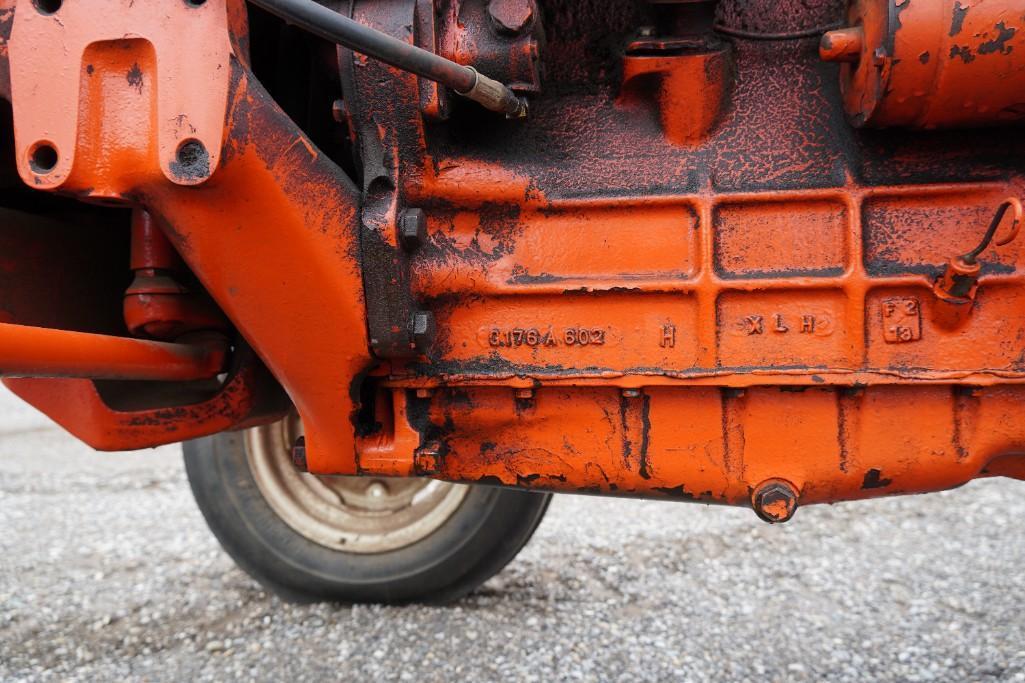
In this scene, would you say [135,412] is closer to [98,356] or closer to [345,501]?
[98,356]

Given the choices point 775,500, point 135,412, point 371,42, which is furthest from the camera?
point 135,412

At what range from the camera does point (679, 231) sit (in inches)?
55.6

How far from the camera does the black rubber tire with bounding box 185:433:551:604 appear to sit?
2184 millimetres

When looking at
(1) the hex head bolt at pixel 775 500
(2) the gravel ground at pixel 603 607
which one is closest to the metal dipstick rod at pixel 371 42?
(1) the hex head bolt at pixel 775 500

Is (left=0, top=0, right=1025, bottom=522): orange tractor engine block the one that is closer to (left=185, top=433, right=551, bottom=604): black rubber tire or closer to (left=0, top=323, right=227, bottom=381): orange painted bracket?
(left=0, top=323, right=227, bottom=381): orange painted bracket

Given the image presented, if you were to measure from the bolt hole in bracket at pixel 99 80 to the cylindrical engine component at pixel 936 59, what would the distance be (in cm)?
102

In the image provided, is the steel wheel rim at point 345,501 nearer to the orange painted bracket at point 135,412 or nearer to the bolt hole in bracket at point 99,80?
the orange painted bracket at point 135,412

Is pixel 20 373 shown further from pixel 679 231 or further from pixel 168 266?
pixel 679 231

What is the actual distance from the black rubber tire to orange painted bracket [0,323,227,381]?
776 millimetres

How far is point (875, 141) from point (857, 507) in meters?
2.27

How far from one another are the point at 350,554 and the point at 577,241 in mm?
1282

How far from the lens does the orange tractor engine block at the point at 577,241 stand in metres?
1.24

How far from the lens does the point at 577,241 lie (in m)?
1.43

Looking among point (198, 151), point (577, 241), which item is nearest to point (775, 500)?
point (577, 241)
